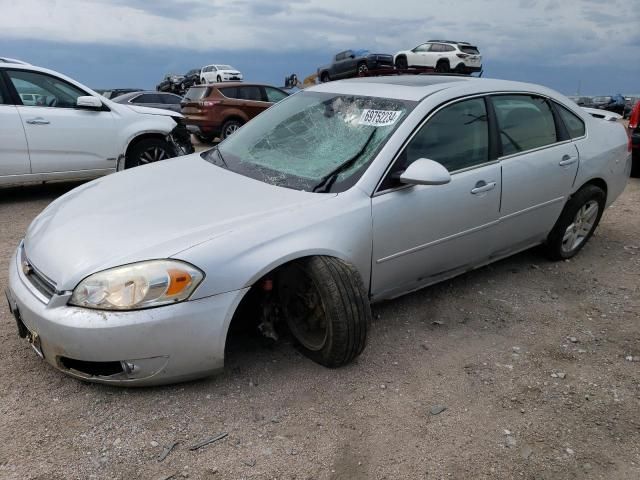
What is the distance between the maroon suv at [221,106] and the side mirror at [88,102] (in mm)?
6318

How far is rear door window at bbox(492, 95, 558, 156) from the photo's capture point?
12.3ft

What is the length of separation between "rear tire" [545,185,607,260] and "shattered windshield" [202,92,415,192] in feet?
5.95

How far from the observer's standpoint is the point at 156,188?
3.21 metres

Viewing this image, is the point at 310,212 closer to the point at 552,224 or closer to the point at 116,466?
the point at 116,466

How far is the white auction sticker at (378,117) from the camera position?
3.25 meters

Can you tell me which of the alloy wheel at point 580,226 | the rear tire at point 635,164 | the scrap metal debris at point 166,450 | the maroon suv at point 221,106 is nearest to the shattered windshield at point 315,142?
the scrap metal debris at point 166,450

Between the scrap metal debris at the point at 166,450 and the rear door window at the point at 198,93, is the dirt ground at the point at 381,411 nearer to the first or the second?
the scrap metal debris at the point at 166,450

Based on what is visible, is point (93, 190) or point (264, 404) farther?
point (93, 190)

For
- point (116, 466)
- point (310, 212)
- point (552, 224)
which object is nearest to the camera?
point (116, 466)

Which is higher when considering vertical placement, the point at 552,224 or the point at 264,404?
the point at 552,224

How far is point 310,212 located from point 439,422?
118cm

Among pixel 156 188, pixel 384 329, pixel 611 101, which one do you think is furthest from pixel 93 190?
pixel 611 101

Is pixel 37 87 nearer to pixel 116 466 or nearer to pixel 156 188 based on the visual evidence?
pixel 156 188

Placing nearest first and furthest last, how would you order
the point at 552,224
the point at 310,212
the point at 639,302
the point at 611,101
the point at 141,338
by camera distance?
the point at 141,338, the point at 310,212, the point at 639,302, the point at 552,224, the point at 611,101
